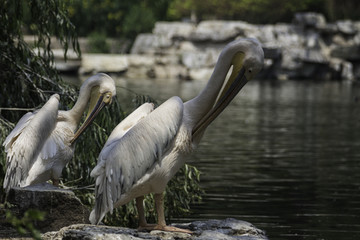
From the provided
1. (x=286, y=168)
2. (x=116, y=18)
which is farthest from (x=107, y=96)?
(x=116, y=18)

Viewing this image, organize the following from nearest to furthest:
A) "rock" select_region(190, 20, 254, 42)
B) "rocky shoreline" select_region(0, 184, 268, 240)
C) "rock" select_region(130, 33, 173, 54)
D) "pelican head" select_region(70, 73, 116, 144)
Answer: "rocky shoreline" select_region(0, 184, 268, 240) → "pelican head" select_region(70, 73, 116, 144) → "rock" select_region(190, 20, 254, 42) → "rock" select_region(130, 33, 173, 54)

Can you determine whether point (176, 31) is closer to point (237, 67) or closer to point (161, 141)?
point (237, 67)

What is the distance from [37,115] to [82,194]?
64.2 inches

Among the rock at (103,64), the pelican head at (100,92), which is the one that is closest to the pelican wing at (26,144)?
the pelican head at (100,92)

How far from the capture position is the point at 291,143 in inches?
600

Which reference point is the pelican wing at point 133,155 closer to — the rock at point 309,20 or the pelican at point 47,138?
the pelican at point 47,138

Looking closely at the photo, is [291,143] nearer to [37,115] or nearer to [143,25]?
[37,115]

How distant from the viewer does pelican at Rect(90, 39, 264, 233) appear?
4785mm

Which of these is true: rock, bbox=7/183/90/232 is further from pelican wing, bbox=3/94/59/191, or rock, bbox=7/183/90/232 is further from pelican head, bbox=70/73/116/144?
pelican head, bbox=70/73/116/144

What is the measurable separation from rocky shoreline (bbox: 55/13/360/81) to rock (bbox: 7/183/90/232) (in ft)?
105

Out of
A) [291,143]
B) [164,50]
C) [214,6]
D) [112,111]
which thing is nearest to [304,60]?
[164,50]

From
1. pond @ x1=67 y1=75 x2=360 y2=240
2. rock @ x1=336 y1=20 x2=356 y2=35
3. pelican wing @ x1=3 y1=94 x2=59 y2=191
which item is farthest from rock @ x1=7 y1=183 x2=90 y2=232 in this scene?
rock @ x1=336 y1=20 x2=356 y2=35

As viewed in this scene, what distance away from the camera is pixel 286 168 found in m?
12.0

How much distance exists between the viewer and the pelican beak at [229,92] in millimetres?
4875
